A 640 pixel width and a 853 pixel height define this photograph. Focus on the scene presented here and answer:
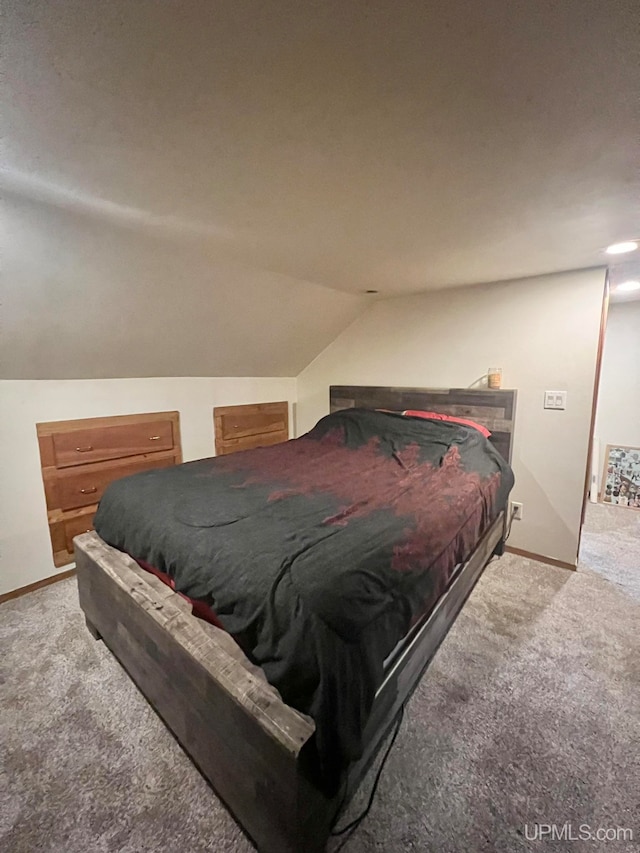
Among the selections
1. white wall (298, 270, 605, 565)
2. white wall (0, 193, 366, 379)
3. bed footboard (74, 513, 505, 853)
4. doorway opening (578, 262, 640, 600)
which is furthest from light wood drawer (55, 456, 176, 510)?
doorway opening (578, 262, 640, 600)

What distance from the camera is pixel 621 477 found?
3.65 m

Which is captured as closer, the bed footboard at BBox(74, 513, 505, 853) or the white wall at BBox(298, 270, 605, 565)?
the bed footboard at BBox(74, 513, 505, 853)

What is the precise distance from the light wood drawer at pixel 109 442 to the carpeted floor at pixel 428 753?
1.00 meters

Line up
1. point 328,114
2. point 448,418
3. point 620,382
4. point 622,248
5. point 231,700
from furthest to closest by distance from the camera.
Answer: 1. point 620,382
2. point 448,418
3. point 622,248
4. point 231,700
5. point 328,114

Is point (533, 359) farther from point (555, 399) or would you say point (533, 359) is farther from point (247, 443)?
point (247, 443)

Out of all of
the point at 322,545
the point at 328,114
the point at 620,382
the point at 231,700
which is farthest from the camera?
the point at 620,382

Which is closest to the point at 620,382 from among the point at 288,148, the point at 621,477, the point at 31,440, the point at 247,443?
the point at 621,477

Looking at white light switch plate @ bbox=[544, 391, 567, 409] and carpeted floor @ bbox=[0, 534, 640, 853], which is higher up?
white light switch plate @ bbox=[544, 391, 567, 409]

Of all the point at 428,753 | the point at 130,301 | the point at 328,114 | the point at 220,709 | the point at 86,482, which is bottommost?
the point at 428,753

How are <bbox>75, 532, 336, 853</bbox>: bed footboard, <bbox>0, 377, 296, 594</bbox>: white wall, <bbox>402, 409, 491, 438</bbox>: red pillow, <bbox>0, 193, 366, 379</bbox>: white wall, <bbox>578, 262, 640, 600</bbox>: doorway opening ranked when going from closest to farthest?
<bbox>75, 532, 336, 853</bbox>: bed footboard
<bbox>0, 193, 366, 379</bbox>: white wall
<bbox>0, 377, 296, 594</bbox>: white wall
<bbox>402, 409, 491, 438</bbox>: red pillow
<bbox>578, 262, 640, 600</bbox>: doorway opening

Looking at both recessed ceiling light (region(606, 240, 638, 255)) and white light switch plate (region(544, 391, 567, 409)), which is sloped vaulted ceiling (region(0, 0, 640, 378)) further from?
white light switch plate (region(544, 391, 567, 409))

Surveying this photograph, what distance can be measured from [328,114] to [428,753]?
2097 millimetres

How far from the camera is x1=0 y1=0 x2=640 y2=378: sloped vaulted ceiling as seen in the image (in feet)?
2.36

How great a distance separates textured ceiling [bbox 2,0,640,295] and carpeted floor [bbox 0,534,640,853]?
2.05 meters
